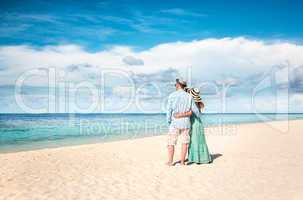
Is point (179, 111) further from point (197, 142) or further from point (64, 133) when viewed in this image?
point (64, 133)

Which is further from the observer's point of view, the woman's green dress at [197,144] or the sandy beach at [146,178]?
the woman's green dress at [197,144]

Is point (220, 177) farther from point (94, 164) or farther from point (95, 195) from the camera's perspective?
point (94, 164)

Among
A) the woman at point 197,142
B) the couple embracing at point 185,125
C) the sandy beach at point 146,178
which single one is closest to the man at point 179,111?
the couple embracing at point 185,125

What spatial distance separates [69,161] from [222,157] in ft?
14.6

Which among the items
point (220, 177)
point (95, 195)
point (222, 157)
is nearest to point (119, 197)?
point (95, 195)

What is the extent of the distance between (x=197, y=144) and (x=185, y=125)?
29.9 inches

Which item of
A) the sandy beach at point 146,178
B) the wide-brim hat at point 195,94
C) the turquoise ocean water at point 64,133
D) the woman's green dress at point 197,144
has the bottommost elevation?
the turquoise ocean water at point 64,133

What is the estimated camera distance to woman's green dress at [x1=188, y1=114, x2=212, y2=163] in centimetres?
861

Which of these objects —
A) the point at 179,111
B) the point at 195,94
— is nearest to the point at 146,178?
the point at 179,111

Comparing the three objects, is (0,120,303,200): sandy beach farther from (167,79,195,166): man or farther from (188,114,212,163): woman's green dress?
(167,79,195,166): man

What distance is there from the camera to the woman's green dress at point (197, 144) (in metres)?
8.61

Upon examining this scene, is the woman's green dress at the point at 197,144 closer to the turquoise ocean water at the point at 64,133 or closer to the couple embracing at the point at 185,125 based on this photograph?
the couple embracing at the point at 185,125

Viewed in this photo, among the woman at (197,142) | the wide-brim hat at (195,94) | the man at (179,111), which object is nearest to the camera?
the man at (179,111)

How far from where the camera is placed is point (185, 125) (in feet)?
27.1
